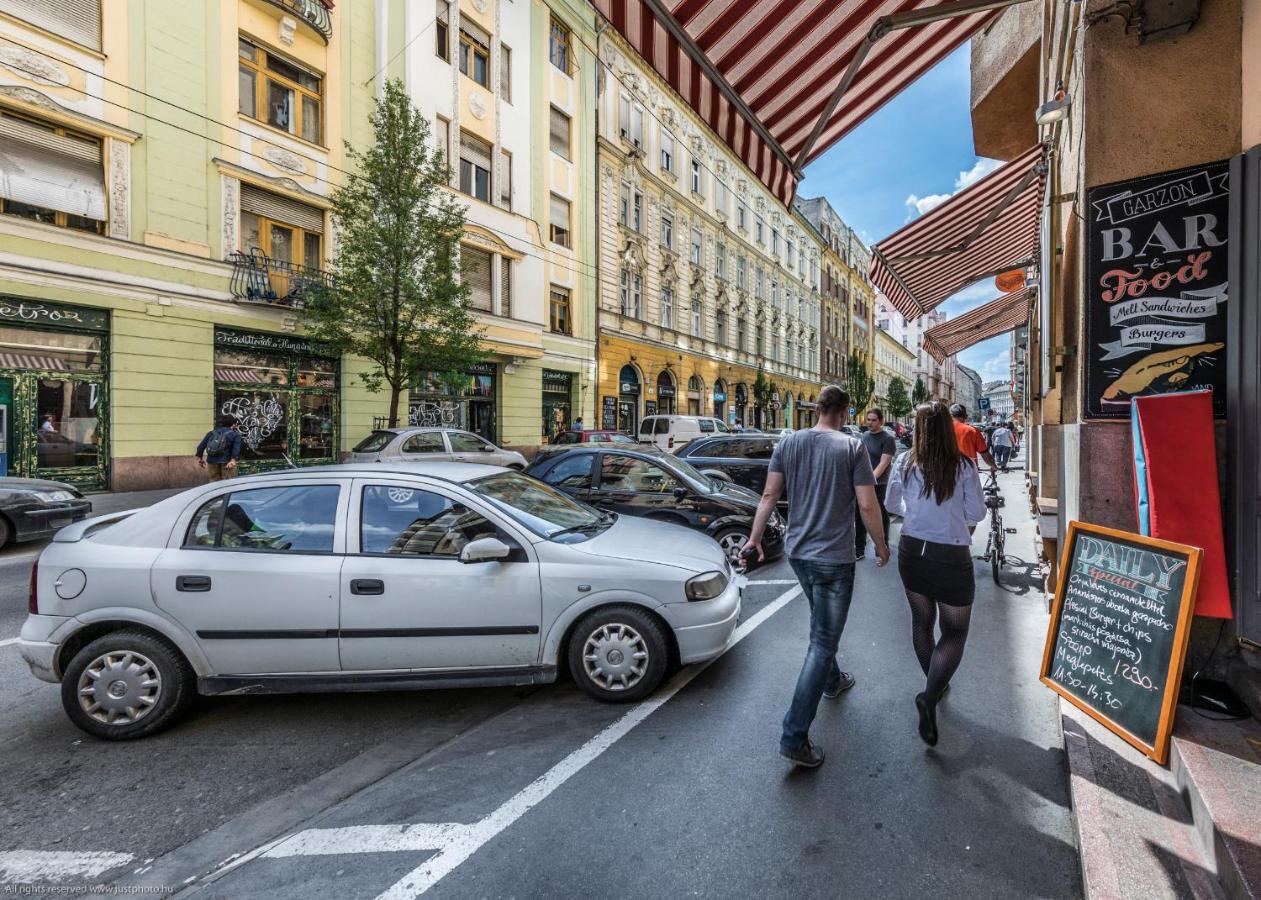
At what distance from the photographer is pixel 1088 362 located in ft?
12.2

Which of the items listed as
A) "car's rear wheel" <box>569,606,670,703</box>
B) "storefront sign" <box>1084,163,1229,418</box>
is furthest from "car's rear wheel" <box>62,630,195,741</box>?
"storefront sign" <box>1084,163,1229,418</box>

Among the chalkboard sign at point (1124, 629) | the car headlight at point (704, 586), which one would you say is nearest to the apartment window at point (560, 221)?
the car headlight at point (704, 586)

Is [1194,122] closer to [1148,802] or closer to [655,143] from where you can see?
[1148,802]

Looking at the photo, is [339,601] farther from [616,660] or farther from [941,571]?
[941,571]

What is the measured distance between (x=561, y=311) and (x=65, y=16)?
49.1ft

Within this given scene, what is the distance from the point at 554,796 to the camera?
2908mm

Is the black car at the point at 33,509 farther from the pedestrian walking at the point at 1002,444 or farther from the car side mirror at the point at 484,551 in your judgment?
the pedestrian walking at the point at 1002,444

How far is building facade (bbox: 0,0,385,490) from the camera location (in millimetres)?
12117

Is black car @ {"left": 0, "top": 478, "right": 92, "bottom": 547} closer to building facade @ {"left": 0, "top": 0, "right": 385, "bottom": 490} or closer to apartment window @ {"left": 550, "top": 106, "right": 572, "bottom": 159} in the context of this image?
building facade @ {"left": 0, "top": 0, "right": 385, "bottom": 490}

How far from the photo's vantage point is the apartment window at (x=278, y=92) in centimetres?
1530

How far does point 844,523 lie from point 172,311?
1576cm

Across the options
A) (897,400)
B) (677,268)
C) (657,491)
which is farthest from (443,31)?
(897,400)

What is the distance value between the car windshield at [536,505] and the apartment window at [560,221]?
20582mm

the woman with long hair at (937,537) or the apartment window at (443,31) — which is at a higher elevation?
the apartment window at (443,31)
